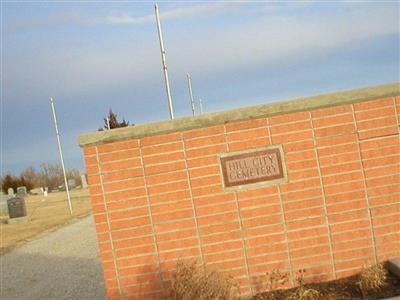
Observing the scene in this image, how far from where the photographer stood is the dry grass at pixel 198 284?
4.75m

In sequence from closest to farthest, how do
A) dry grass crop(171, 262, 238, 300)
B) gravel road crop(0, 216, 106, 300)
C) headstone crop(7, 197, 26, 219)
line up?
dry grass crop(171, 262, 238, 300), gravel road crop(0, 216, 106, 300), headstone crop(7, 197, 26, 219)

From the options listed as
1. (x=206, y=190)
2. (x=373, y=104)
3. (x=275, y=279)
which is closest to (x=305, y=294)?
(x=275, y=279)

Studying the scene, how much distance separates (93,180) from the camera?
5.31 metres

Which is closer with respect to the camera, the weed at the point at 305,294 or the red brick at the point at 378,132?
the weed at the point at 305,294

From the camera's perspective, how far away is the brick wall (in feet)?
17.5

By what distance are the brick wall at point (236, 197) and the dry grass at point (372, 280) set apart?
13.9 inches

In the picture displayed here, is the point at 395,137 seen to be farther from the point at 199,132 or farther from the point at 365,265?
the point at 199,132

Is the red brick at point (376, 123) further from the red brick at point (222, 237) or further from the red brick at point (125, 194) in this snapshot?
the red brick at point (125, 194)

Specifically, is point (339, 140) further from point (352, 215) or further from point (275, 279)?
point (275, 279)

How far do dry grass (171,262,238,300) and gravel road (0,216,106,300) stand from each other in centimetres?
304

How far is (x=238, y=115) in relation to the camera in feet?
17.4

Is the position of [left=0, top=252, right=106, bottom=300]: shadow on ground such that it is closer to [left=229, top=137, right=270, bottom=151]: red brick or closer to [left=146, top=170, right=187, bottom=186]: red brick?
[left=146, top=170, right=187, bottom=186]: red brick

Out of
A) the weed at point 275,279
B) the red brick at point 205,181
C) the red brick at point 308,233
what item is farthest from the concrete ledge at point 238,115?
the weed at point 275,279

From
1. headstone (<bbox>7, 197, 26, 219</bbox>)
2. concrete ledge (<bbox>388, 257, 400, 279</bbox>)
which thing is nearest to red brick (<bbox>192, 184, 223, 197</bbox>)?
concrete ledge (<bbox>388, 257, 400, 279</bbox>)
